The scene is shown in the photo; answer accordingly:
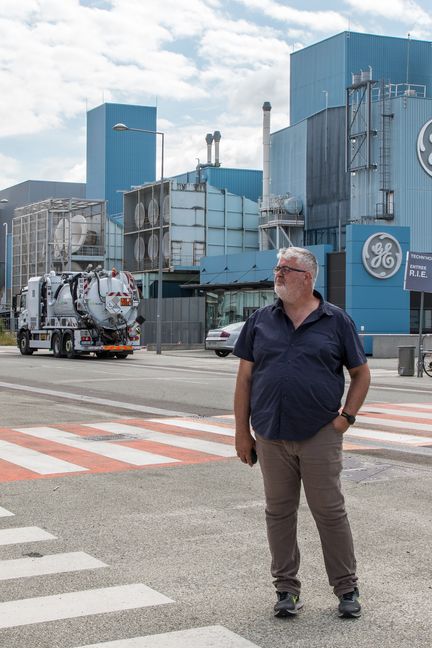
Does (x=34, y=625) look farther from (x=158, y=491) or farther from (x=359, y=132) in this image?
(x=359, y=132)

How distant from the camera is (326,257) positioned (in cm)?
4431

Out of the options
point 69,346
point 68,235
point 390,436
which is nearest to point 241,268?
point 69,346

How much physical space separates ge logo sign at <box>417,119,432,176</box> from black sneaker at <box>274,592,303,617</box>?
4930 centimetres

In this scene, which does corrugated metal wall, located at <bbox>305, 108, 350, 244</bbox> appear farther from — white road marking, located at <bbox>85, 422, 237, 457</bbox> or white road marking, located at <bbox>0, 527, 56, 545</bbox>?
white road marking, located at <bbox>0, 527, 56, 545</bbox>

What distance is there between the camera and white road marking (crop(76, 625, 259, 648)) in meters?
4.43

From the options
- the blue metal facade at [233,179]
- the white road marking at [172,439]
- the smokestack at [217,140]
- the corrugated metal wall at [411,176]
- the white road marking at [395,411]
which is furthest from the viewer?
the smokestack at [217,140]

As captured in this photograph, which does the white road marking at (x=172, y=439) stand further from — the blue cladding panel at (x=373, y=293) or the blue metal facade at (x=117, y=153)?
the blue metal facade at (x=117, y=153)

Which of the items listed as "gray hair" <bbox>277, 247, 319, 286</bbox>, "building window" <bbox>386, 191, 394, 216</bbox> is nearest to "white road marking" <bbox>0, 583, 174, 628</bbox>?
"gray hair" <bbox>277, 247, 319, 286</bbox>

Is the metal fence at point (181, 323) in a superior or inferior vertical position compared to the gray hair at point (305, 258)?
inferior

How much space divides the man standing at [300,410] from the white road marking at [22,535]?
2251 mm

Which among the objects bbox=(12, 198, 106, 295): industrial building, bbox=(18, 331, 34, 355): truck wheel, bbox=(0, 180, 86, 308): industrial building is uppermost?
bbox=(0, 180, 86, 308): industrial building

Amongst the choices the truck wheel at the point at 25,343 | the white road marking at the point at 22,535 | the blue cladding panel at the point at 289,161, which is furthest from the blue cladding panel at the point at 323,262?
the white road marking at the point at 22,535

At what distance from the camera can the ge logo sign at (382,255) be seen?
4191 centimetres

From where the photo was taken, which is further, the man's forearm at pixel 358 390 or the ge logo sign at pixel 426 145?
the ge logo sign at pixel 426 145
